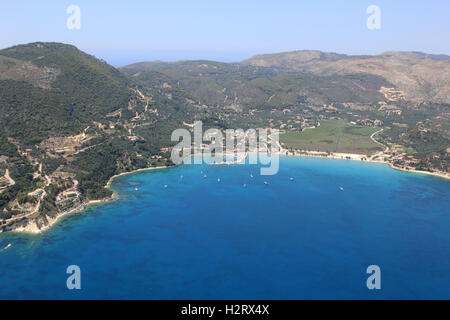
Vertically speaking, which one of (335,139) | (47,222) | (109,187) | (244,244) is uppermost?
(335,139)

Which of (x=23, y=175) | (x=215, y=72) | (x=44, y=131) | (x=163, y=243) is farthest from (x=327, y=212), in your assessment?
(x=215, y=72)

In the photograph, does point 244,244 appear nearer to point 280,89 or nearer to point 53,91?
point 53,91

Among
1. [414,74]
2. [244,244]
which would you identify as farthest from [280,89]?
[244,244]

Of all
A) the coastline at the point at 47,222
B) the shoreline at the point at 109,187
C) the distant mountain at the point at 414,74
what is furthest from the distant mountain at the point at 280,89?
the coastline at the point at 47,222

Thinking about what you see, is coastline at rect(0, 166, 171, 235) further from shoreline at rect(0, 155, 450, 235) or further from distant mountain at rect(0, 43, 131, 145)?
distant mountain at rect(0, 43, 131, 145)

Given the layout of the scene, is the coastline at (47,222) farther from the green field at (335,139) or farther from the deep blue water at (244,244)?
the green field at (335,139)
